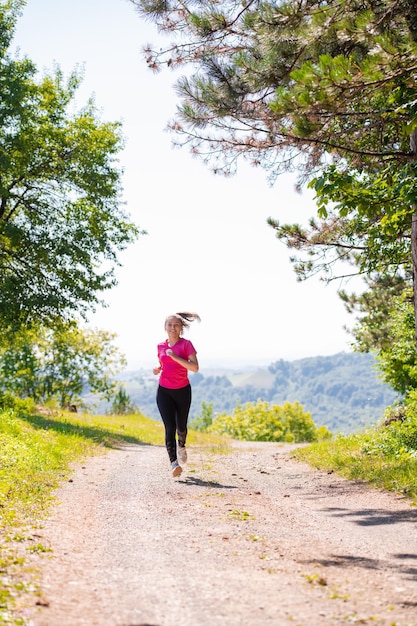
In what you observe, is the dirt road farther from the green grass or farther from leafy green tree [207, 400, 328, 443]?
leafy green tree [207, 400, 328, 443]

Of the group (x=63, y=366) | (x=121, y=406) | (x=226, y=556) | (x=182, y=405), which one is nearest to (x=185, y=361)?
(x=182, y=405)

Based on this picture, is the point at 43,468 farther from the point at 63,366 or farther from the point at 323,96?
the point at 63,366

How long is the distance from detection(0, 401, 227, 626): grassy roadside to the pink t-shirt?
2.24m

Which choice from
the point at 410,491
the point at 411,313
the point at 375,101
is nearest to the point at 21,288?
the point at 411,313

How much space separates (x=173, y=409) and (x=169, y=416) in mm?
180

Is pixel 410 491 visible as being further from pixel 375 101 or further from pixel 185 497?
pixel 375 101

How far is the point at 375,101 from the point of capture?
34.4 ft

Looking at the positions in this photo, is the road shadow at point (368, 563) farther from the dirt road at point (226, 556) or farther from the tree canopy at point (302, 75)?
the tree canopy at point (302, 75)

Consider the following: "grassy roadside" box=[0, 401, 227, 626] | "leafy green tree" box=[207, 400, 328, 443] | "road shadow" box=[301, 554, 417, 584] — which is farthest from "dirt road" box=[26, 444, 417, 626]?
"leafy green tree" box=[207, 400, 328, 443]

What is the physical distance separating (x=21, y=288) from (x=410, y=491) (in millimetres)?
15517

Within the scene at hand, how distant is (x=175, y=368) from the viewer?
9.66m

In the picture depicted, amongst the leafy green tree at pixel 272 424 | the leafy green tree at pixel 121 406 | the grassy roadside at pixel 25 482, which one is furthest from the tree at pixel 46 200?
the leafy green tree at pixel 272 424

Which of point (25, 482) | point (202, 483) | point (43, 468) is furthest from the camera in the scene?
point (43, 468)

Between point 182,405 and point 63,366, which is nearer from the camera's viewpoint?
point 182,405
